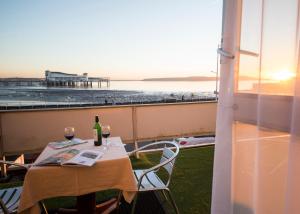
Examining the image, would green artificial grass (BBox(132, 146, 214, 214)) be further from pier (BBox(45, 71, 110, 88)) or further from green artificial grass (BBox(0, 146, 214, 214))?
pier (BBox(45, 71, 110, 88))

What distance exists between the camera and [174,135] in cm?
406

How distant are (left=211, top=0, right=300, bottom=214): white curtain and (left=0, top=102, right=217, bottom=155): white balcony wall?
2.59m

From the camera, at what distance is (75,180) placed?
4.87 feet

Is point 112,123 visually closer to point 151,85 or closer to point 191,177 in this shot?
point 191,177

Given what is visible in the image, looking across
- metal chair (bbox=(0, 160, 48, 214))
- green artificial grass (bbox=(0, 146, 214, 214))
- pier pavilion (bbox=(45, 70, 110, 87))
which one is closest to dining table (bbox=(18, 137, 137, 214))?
metal chair (bbox=(0, 160, 48, 214))

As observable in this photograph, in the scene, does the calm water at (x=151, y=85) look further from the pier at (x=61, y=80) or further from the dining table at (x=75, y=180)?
the dining table at (x=75, y=180)

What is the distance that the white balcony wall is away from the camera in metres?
3.25

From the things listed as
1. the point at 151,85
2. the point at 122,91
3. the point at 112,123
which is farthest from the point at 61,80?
the point at 112,123

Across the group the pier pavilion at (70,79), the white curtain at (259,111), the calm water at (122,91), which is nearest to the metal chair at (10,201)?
the white curtain at (259,111)

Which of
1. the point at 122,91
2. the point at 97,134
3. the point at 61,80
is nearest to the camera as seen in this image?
the point at 97,134

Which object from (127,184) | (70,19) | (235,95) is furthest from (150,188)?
(70,19)

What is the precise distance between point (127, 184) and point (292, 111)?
1225 millimetres

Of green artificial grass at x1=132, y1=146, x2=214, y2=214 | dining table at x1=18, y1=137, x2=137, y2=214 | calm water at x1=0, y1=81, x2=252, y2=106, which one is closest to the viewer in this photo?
dining table at x1=18, y1=137, x2=137, y2=214

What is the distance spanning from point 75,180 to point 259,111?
1291mm
